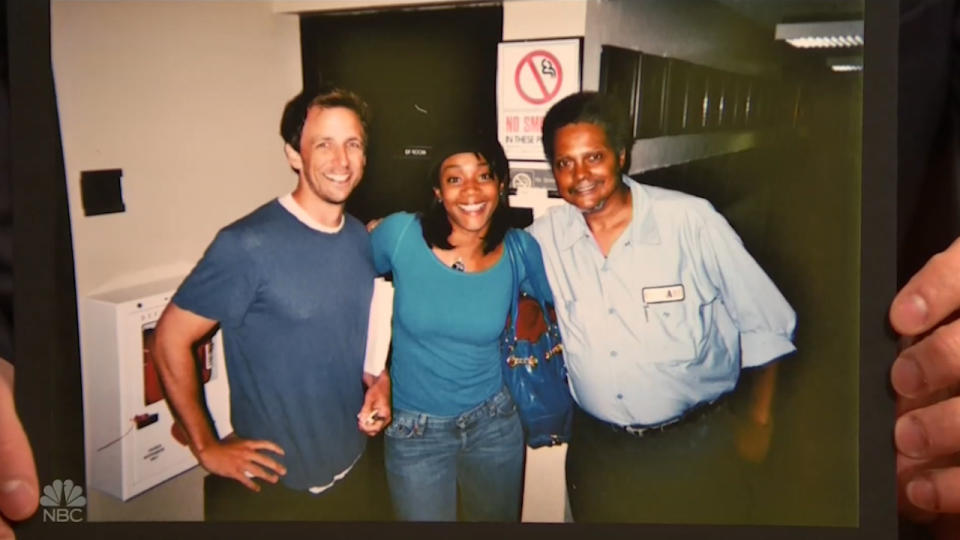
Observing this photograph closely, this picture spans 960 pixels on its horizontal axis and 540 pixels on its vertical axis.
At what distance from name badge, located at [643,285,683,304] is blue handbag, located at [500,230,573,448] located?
96 mm

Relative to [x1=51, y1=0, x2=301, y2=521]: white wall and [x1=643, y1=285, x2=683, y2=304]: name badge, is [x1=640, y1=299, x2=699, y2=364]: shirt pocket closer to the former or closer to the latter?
[x1=643, y1=285, x2=683, y2=304]: name badge

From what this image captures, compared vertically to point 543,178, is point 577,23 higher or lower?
higher

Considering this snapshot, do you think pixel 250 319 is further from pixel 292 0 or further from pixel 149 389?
pixel 292 0

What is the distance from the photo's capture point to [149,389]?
73 cm

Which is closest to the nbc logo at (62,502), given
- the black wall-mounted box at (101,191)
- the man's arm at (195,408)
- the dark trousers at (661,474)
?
the man's arm at (195,408)

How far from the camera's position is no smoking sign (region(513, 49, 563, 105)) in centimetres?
70

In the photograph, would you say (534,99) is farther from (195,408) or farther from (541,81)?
(195,408)

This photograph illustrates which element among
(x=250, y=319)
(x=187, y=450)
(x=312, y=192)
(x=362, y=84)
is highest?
(x=362, y=84)

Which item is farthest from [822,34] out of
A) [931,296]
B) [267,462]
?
[267,462]

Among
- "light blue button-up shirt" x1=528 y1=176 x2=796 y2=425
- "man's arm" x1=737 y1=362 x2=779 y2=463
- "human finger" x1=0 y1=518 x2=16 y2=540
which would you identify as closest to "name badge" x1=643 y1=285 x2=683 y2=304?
"light blue button-up shirt" x1=528 y1=176 x2=796 y2=425

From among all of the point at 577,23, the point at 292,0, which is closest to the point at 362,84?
the point at 292,0

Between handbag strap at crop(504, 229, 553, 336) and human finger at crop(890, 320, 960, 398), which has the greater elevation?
handbag strap at crop(504, 229, 553, 336)

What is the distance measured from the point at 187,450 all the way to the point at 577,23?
0.59m

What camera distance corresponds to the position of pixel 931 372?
0.64 metres
